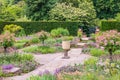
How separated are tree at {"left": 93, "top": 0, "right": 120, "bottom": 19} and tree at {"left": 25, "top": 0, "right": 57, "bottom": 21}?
691cm

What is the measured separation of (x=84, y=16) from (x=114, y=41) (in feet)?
73.9

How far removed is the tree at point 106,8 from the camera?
1738 inches

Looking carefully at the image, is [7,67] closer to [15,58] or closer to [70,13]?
[15,58]

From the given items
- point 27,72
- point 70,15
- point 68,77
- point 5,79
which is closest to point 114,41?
point 27,72

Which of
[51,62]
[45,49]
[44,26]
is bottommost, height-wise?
[44,26]

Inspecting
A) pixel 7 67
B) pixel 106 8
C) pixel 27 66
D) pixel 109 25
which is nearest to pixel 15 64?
pixel 27 66

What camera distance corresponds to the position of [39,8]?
4041 cm

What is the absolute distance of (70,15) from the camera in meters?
36.1

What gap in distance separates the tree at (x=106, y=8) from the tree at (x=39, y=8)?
6.91m

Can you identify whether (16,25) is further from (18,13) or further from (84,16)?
(18,13)

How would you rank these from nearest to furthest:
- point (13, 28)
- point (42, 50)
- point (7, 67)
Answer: point (7, 67) → point (42, 50) → point (13, 28)

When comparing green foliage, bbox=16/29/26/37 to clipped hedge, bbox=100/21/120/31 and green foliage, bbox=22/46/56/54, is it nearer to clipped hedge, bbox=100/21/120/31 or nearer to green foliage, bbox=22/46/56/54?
clipped hedge, bbox=100/21/120/31

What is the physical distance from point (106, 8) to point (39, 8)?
29.5 ft

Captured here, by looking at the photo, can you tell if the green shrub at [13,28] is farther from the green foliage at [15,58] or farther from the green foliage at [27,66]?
the green foliage at [27,66]
